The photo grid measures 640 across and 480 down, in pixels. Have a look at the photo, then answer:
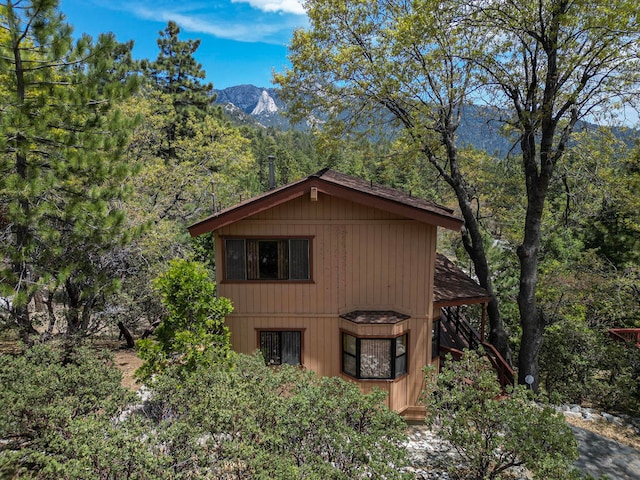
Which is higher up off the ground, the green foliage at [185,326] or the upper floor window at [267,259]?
the upper floor window at [267,259]

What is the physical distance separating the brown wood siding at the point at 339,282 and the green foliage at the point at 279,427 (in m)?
3.21

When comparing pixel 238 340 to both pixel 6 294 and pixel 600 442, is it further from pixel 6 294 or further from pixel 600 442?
pixel 600 442

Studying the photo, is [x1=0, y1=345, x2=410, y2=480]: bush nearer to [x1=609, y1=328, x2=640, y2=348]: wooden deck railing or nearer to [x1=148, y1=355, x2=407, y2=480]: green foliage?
[x1=148, y1=355, x2=407, y2=480]: green foliage

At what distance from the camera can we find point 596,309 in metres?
15.4

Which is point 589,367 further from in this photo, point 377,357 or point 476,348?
point 377,357

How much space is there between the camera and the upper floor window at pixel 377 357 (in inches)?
372

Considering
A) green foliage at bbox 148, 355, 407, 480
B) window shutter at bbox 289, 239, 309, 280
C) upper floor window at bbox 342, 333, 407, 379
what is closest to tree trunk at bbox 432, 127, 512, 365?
upper floor window at bbox 342, 333, 407, 379

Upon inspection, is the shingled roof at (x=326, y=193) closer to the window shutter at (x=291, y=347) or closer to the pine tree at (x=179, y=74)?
the window shutter at (x=291, y=347)

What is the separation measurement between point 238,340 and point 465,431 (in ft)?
18.9

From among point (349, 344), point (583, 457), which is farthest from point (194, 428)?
point (583, 457)

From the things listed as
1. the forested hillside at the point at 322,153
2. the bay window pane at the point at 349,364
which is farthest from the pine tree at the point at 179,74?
the bay window pane at the point at 349,364

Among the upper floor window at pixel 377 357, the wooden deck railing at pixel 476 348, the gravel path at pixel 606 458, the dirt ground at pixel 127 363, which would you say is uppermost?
the upper floor window at pixel 377 357

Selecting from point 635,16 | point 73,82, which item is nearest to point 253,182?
point 73,82

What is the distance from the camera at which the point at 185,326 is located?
28.7 feet
